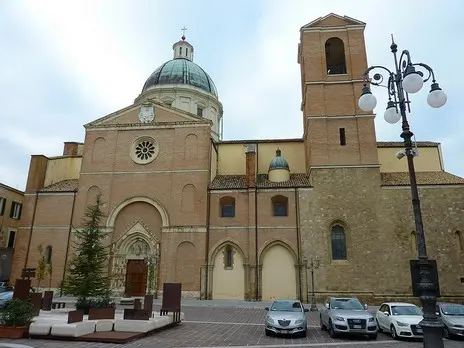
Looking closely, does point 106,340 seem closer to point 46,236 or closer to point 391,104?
point 391,104

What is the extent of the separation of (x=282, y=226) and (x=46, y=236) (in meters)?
18.2

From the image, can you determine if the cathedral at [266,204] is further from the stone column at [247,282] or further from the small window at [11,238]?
the small window at [11,238]

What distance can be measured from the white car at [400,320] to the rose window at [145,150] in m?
20.7

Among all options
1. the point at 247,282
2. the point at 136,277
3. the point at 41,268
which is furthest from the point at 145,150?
the point at 247,282

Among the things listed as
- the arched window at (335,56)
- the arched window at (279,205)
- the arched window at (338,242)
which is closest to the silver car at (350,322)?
the arched window at (338,242)

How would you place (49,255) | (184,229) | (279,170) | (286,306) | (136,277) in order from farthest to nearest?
(279,170) → (49,255) → (136,277) → (184,229) → (286,306)

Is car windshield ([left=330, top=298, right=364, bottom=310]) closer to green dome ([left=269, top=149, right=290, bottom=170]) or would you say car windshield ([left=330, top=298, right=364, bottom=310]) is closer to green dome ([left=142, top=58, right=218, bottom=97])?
green dome ([left=269, top=149, right=290, bottom=170])

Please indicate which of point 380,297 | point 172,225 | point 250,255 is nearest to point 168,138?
point 172,225

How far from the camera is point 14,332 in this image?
37.8 feet

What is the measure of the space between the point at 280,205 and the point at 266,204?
1.39 meters

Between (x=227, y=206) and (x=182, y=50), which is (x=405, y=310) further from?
(x=182, y=50)

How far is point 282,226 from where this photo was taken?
26609mm

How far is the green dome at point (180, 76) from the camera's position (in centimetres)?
3894

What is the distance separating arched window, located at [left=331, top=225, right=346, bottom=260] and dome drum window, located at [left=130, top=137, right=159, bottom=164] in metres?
14.8
